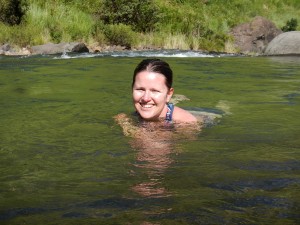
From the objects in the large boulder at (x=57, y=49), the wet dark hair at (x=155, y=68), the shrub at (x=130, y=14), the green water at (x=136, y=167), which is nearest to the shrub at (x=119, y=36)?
the shrub at (x=130, y=14)

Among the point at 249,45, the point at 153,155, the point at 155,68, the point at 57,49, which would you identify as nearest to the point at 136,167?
the point at 153,155

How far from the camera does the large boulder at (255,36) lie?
1014 inches

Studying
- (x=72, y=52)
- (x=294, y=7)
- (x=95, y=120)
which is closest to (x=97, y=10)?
(x=72, y=52)

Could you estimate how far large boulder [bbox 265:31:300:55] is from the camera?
20.8 m

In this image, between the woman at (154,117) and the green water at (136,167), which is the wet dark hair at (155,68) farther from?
the green water at (136,167)

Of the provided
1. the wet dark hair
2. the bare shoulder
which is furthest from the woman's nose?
the bare shoulder

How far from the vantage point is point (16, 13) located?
23359mm

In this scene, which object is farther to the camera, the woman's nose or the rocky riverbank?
the rocky riverbank

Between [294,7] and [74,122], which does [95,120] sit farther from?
[294,7]

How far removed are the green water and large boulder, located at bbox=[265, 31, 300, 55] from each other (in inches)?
568

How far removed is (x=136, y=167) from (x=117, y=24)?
2311 cm

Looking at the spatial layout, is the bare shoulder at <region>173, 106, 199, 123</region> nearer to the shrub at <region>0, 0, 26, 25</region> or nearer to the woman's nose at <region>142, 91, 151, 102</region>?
the woman's nose at <region>142, 91, 151, 102</region>

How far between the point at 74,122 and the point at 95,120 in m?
0.27

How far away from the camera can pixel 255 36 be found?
26219 mm
